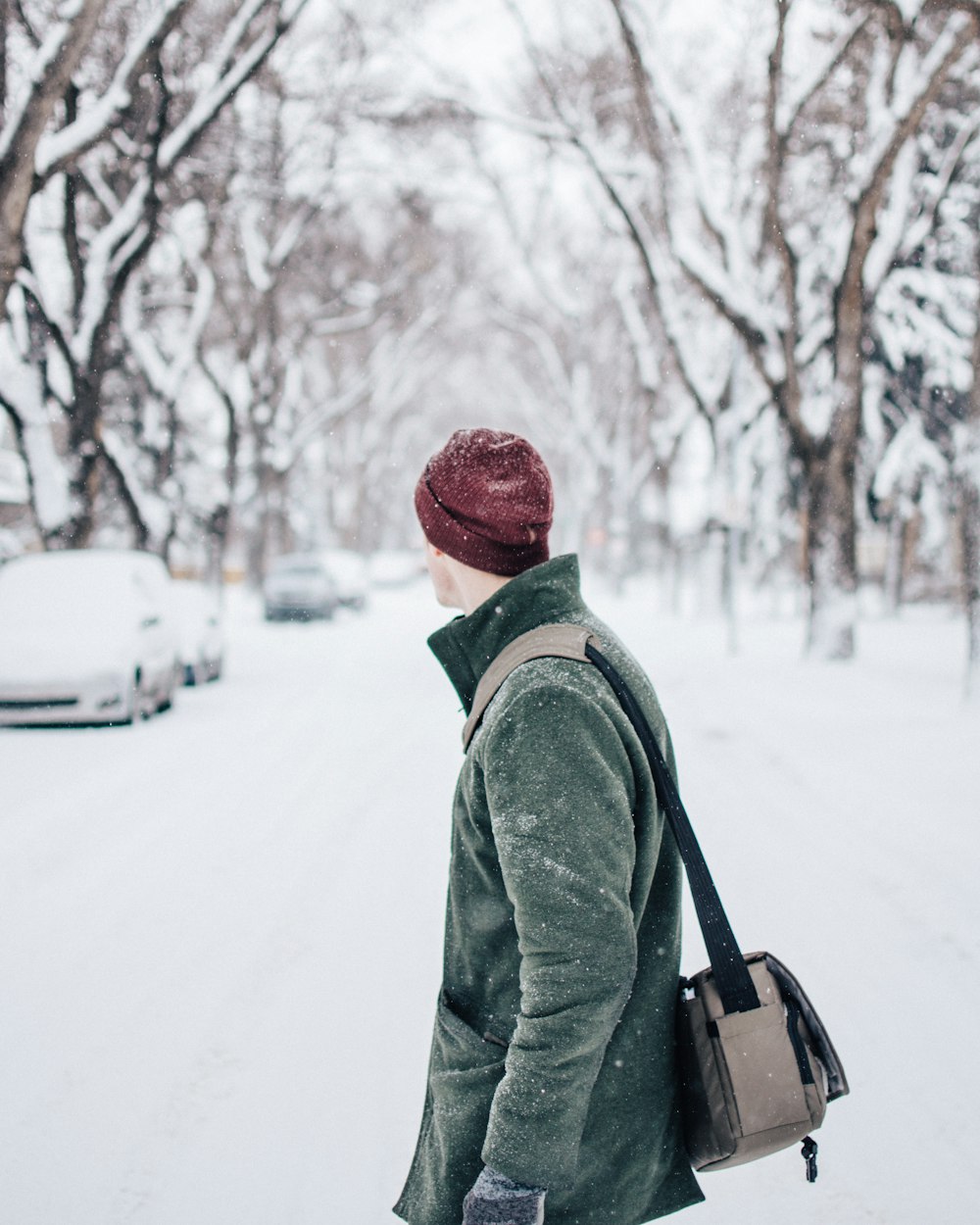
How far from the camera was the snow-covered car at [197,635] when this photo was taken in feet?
48.1

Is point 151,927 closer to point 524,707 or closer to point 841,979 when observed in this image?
point 841,979

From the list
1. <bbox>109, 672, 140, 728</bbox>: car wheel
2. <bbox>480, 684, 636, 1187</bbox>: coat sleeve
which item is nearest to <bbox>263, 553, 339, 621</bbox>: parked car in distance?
<bbox>109, 672, 140, 728</bbox>: car wheel

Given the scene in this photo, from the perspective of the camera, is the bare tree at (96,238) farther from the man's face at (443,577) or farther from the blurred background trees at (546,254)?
the man's face at (443,577)

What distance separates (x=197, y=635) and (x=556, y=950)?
13874 millimetres

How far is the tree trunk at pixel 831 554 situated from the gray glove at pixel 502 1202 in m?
14.8

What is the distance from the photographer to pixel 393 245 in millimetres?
27094

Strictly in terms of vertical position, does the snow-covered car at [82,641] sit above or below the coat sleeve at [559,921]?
below

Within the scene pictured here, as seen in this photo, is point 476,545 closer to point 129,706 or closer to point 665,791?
point 665,791

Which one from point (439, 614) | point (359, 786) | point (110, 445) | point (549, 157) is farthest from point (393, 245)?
point (359, 786)

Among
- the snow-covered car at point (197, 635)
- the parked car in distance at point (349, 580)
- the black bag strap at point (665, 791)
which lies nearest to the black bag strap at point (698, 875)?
the black bag strap at point (665, 791)

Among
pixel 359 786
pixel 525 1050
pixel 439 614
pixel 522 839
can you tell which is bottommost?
pixel 439 614

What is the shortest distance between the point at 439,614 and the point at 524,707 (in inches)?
1112

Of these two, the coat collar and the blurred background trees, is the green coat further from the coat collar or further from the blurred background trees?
the blurred background trees

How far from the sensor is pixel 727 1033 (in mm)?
1789
